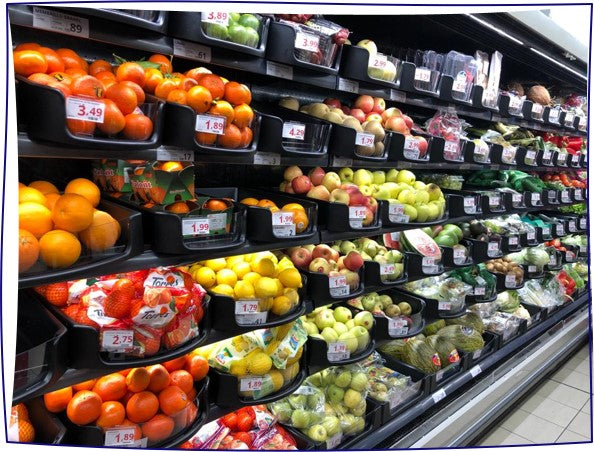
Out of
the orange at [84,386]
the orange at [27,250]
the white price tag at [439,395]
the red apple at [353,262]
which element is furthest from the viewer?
the white price tag at [439,395]

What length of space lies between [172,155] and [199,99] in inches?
7.1

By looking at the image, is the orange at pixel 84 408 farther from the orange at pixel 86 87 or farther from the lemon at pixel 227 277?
the orange at pixel 86 87

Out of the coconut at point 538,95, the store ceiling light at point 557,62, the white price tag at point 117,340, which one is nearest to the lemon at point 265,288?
the white price tag at point 117,340

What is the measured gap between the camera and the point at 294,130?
5.77ft

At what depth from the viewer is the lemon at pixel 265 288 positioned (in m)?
1.66

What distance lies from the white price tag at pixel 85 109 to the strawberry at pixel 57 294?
1.56 ft

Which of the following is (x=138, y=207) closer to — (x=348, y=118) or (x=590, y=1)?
(x=348, y=118)

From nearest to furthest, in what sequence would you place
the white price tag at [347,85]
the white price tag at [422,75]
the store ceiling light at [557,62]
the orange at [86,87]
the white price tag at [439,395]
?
the orange at [86,87]
the white price tag at [347,85]
the white price tag at [422,75]
the white price tag at [439,395]
the store ceiling light at [557,62]

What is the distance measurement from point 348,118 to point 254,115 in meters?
0.66

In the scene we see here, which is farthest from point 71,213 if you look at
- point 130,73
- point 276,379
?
point 276,379

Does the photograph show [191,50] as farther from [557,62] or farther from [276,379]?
[557,62]

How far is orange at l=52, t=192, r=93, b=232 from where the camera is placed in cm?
A: 112

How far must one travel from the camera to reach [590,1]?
116cm

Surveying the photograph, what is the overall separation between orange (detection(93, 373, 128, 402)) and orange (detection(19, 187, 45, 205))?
555 millimetres
